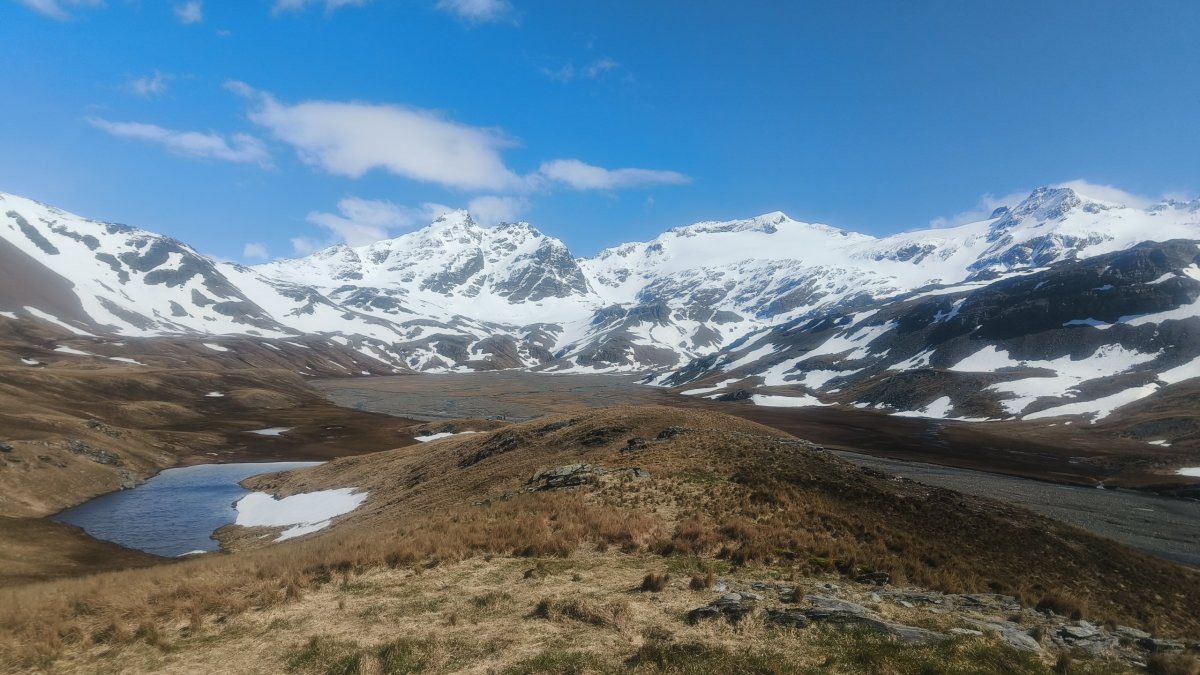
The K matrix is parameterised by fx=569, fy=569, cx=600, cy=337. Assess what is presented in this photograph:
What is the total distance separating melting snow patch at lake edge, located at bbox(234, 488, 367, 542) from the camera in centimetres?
4319

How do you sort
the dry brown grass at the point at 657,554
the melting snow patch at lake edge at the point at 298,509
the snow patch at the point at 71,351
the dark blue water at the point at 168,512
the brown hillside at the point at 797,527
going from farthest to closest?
the snow patch at the point at 71,351, the melting snow patch at lake edge at the point at 298,509, the dark blue water at the point at 168,512, the brown hillside at the point at 797,527, the dry brown grass at the point at 657,554

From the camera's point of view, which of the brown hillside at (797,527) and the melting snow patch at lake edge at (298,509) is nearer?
the brown hillside at (797,527)

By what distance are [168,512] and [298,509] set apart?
12.0m

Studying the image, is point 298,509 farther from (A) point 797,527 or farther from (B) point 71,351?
(B) point 71,351

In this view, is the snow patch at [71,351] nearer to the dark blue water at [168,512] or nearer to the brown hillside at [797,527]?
the dark blue water at [168,512]

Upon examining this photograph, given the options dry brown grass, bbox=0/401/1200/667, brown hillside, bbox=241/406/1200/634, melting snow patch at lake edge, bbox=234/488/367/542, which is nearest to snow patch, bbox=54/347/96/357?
melting snow patch at lake edge, bbox=234/488/367/542

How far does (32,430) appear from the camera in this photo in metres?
58.6

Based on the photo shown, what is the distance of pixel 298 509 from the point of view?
48875mm

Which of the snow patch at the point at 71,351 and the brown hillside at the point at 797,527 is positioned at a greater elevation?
the snow patch at the point at 71,351

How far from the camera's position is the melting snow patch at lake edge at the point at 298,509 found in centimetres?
4319

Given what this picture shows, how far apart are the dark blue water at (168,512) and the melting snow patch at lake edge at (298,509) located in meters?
1.69

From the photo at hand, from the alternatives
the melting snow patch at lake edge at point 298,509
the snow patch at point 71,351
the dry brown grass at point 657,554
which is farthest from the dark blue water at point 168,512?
the snow patch at point 71,351

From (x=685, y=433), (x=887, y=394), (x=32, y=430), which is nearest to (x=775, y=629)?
(x=685, y=433)

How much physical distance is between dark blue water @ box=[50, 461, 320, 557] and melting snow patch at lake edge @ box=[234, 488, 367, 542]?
1694mm
